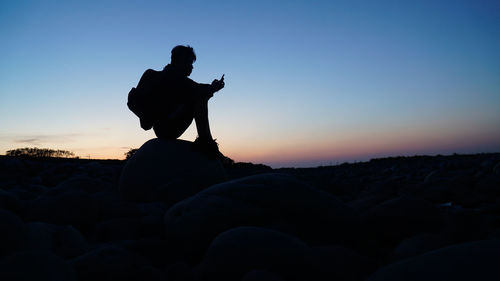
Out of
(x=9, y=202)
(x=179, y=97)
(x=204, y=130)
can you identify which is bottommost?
(x=9, y=202)

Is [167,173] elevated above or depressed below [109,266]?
above

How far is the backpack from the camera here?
4035 millimetres

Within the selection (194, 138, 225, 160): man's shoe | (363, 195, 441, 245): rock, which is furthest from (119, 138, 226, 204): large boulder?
(363, 195, 441, 245): rock

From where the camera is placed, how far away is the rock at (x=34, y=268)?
0.98 m

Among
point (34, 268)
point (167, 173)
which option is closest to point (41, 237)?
point (34, 268)

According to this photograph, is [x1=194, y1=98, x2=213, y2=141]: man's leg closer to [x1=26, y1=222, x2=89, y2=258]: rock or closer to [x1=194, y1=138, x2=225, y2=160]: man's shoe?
[x1=194, y1=138, x2=225, y2=160]: man's shoe

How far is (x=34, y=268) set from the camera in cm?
101

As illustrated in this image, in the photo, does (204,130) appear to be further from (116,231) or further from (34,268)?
(34,268)

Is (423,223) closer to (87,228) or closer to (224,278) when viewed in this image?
(224,278)

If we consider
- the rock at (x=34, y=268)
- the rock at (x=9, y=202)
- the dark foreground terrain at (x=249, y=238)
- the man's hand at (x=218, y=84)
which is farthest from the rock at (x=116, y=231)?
the man's hand at (x=218, y=84)

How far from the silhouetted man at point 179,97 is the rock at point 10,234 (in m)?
2.57

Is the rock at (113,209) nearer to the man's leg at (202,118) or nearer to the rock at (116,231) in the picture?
the rock at (116,231)

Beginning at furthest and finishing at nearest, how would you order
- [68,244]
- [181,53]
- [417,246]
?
[181,53]
[68,244]
[417,246]

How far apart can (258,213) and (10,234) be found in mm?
1227
